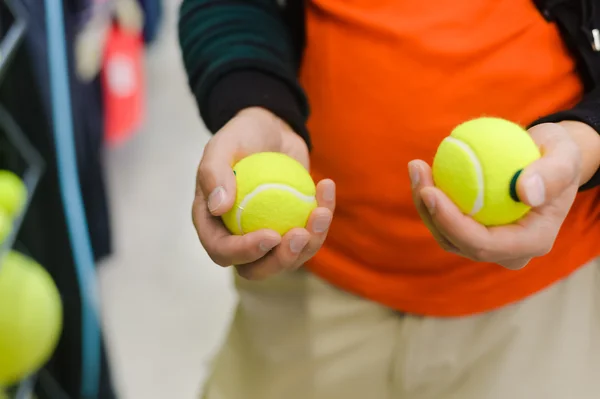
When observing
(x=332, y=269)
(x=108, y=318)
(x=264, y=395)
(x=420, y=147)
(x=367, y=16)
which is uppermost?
(x=367, y=16)

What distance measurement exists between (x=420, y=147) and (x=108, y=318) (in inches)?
37.8

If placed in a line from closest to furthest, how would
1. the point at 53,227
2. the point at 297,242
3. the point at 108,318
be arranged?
the point at 297,242, the point at 53,227, the point at 108,318

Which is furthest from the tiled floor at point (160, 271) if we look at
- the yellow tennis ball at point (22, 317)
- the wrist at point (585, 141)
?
the wrist at point (585, 141)

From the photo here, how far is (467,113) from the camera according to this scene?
0.56m

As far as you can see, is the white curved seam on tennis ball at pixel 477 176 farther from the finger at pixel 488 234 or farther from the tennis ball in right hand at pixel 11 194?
the tennis ball in right hand at pixel 11 194

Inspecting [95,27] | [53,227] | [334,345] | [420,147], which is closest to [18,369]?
[53,227]

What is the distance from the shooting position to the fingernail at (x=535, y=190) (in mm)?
418

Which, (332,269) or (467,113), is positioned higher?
(467,113)

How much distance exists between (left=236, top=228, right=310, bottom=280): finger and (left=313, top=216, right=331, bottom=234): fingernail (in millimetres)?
10

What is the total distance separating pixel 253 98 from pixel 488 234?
27cm

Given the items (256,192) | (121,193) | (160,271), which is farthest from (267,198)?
(121,193)

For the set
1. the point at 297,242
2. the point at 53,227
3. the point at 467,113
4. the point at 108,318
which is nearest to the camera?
the point at 297,242

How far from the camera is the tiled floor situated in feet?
3.95

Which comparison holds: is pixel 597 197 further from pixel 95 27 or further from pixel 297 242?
pixel 95 27
